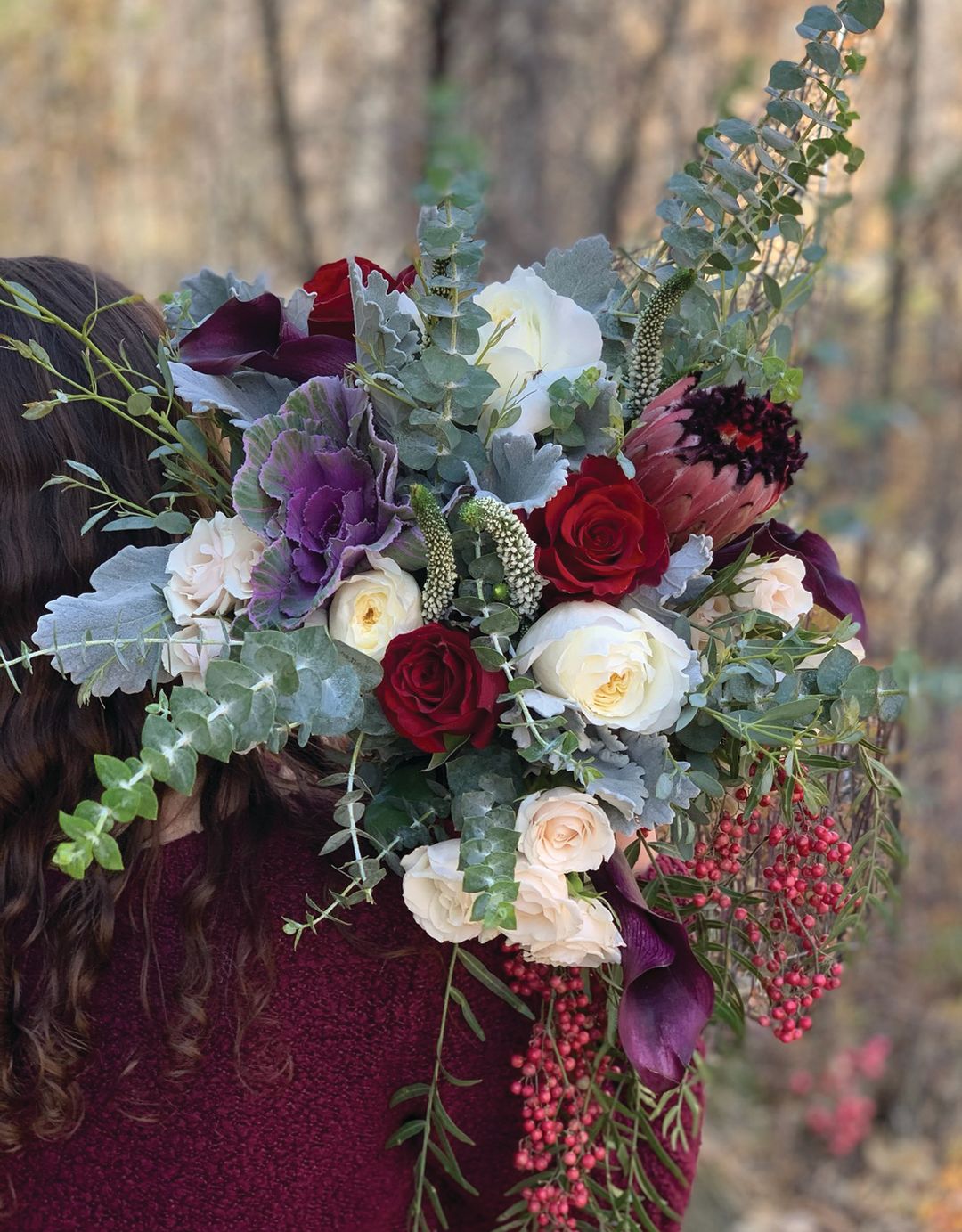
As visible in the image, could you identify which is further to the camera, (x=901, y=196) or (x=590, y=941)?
(x=901, y=196)

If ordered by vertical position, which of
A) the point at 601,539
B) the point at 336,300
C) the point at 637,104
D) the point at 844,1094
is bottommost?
the point at 844,1094

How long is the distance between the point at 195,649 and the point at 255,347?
258mm

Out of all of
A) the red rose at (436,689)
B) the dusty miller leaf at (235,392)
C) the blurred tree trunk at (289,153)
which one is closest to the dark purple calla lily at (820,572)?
the red rose at (436,689)

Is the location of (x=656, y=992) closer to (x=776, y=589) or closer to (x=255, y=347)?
(x=776, y=589)

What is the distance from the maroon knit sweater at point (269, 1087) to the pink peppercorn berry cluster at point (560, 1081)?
0.06 meters

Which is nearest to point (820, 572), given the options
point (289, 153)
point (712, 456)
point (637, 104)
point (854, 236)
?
point (712, 456)

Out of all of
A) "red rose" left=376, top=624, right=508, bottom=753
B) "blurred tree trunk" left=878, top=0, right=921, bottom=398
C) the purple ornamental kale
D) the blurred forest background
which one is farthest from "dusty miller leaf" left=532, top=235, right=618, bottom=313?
"blurred tree trunk" left=878, top=0, right=921, bottom=398

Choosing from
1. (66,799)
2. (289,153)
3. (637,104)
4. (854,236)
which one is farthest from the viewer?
(289,153)

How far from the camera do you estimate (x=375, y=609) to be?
0.90 m

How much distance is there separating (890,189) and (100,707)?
297cm

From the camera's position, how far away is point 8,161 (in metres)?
4.53

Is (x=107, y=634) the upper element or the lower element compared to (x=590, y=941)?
upper

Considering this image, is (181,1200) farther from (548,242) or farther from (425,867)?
(548,242)

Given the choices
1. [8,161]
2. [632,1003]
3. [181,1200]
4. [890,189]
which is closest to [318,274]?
[632,1003]
